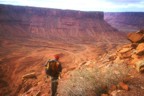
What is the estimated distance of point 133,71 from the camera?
21.4ft

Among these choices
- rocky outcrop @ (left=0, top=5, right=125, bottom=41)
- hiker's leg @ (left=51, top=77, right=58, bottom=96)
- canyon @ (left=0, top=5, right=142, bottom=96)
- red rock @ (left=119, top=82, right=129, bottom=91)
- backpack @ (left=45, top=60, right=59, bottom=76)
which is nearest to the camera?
red rock @ (left=119, top=82, right=129, bottom=91)

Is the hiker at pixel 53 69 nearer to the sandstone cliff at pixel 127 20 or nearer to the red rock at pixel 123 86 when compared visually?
the red rock at pixel 123 86

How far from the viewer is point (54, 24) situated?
145 feet

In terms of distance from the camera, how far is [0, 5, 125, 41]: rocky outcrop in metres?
38.7

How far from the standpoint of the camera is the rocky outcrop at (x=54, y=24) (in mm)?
38719

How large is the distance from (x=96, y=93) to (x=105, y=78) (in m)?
0.56

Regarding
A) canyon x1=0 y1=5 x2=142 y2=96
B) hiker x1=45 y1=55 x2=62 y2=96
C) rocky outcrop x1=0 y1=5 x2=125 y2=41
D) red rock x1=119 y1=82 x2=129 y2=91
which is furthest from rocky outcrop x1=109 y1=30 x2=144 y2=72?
rocky outcrop x1=0 y1=5 x2=125 y2=41

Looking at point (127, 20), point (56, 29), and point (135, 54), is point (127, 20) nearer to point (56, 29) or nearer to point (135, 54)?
point (56, 29)

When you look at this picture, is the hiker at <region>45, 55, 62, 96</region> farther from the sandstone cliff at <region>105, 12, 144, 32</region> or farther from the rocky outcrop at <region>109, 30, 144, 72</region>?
the sandstone cliff at <region>105, 12, 144, 32</region>

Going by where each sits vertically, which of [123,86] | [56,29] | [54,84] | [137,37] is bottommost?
[56,29]

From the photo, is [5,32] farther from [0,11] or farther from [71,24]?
[71,24]

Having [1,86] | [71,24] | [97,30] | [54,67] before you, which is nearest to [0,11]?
[71,24]

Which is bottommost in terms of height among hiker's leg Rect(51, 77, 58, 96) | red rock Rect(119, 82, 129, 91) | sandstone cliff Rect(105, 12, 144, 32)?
sandstone cliff Rect(105, 12, 144, 32)

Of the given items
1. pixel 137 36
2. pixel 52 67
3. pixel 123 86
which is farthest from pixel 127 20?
pixel 123 86
